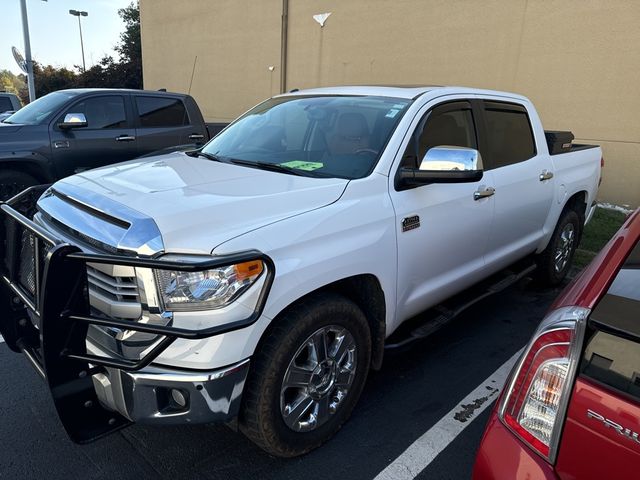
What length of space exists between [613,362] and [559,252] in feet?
13.2

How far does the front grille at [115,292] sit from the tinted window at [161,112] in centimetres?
559

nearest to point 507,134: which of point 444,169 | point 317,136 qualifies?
point 444,169

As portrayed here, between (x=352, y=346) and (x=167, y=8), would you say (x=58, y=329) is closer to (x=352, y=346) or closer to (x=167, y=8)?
(x=352, y=346)

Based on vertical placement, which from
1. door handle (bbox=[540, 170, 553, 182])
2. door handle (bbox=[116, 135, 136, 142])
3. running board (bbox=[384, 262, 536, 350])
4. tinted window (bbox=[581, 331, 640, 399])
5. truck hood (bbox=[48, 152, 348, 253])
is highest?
truck hood (bbox=[48, 152, 348, 253])

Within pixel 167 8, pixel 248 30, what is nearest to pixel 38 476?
pixel 248 30

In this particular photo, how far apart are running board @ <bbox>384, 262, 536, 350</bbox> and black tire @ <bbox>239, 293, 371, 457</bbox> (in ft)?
1.86

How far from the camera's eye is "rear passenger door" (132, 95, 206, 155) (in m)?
7.16

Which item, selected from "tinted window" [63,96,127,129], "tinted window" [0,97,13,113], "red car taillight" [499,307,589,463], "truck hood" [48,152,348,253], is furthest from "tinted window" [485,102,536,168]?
"tinted window" [0,97,13,113]

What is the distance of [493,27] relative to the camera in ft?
31.8

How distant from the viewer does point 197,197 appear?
7.70ft

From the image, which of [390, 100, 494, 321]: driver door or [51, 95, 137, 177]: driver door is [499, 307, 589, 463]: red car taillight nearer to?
[390, 100, 494, 321]: driver door

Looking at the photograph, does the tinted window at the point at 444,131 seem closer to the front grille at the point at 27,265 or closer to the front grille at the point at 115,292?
the front grille at the point at 115,292

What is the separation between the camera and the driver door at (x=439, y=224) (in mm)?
2859

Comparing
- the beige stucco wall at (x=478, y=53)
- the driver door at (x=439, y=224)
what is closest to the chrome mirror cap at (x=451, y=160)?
the driver door at (x=439, y=224)
